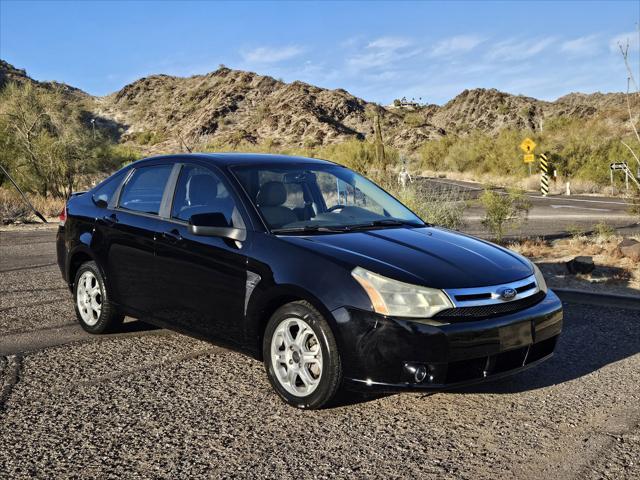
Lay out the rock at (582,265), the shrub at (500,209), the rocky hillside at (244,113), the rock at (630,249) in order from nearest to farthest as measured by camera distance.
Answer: the rock at (582,265)
the rock at (630,249)
the shrub at (500,209)
the rocky hillside at (244,113)

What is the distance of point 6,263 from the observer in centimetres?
1148

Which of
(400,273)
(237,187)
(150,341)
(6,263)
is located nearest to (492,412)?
(400,273)

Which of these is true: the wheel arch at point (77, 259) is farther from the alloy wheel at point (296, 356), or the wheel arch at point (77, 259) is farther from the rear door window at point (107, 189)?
the alloy wheel at point (296, 356)

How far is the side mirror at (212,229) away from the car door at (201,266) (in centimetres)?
6

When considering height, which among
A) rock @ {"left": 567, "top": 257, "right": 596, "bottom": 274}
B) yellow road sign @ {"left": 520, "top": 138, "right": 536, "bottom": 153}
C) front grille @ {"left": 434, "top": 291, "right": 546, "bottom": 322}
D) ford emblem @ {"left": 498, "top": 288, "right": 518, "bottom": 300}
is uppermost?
yellow road sign @ {"left": 520, "top": 138, "right": 536, "bottom": 153}

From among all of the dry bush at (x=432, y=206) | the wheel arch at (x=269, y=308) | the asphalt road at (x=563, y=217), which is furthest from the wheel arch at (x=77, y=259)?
the asphalt road at (x=563, y=217)

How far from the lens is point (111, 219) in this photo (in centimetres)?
601

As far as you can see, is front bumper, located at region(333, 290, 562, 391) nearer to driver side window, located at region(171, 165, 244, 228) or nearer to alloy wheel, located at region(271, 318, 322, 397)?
alloy wheel, located at region(271, 318, 322, 397)

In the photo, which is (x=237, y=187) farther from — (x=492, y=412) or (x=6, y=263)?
(x=6, y=263)

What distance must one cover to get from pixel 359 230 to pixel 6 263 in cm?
853

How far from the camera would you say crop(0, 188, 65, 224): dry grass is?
2203 cm

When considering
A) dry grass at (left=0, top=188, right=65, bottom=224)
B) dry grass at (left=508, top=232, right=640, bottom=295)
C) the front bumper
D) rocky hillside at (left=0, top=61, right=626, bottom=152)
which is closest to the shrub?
dry grass at (left=508, top=232, right=640, bottom=295)

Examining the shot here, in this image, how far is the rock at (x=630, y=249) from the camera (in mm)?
9891

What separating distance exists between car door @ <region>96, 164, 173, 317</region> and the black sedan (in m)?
0.02
